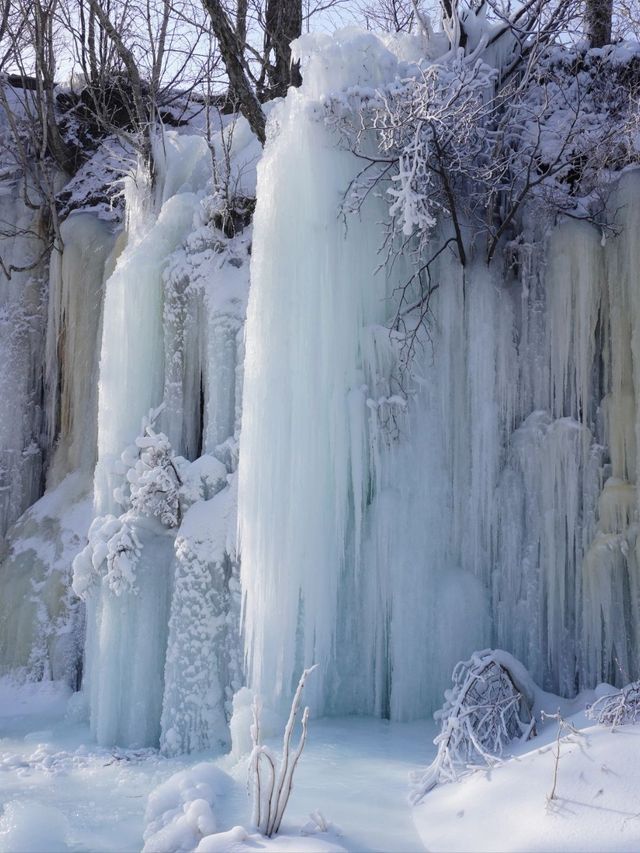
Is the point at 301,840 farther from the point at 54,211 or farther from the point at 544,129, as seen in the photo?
the point at 54,211

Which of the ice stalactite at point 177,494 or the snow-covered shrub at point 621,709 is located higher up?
the ice stalactite at point 177,494

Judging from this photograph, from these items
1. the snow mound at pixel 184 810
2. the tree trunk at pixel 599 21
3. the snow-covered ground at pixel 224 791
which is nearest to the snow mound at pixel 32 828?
the snow-covered ground at pixel 224 791

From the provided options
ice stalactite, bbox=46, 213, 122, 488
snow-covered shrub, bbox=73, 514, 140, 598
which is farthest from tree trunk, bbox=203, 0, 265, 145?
snow-covered shrub, bbox=73, 514, 140, 598

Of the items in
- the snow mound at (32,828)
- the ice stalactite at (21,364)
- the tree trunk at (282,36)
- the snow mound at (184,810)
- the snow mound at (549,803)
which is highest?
the tree trunk at (282,36)

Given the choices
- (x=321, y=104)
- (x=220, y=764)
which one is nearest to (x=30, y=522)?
(x=220, y=764)

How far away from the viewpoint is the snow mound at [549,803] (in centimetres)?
392

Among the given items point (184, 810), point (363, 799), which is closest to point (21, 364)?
point (184, 810)

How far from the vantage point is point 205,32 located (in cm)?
1005

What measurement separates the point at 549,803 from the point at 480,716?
1416mm

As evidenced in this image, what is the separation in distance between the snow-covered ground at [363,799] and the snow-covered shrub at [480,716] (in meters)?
0.13

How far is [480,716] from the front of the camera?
554 centimetres

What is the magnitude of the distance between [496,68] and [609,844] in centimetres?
535

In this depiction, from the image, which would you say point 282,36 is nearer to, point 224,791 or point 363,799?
point 224,791

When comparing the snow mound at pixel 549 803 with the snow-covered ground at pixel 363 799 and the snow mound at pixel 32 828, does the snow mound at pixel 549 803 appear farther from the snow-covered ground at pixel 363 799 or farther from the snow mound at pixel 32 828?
the snow mound at pixel 32 828
